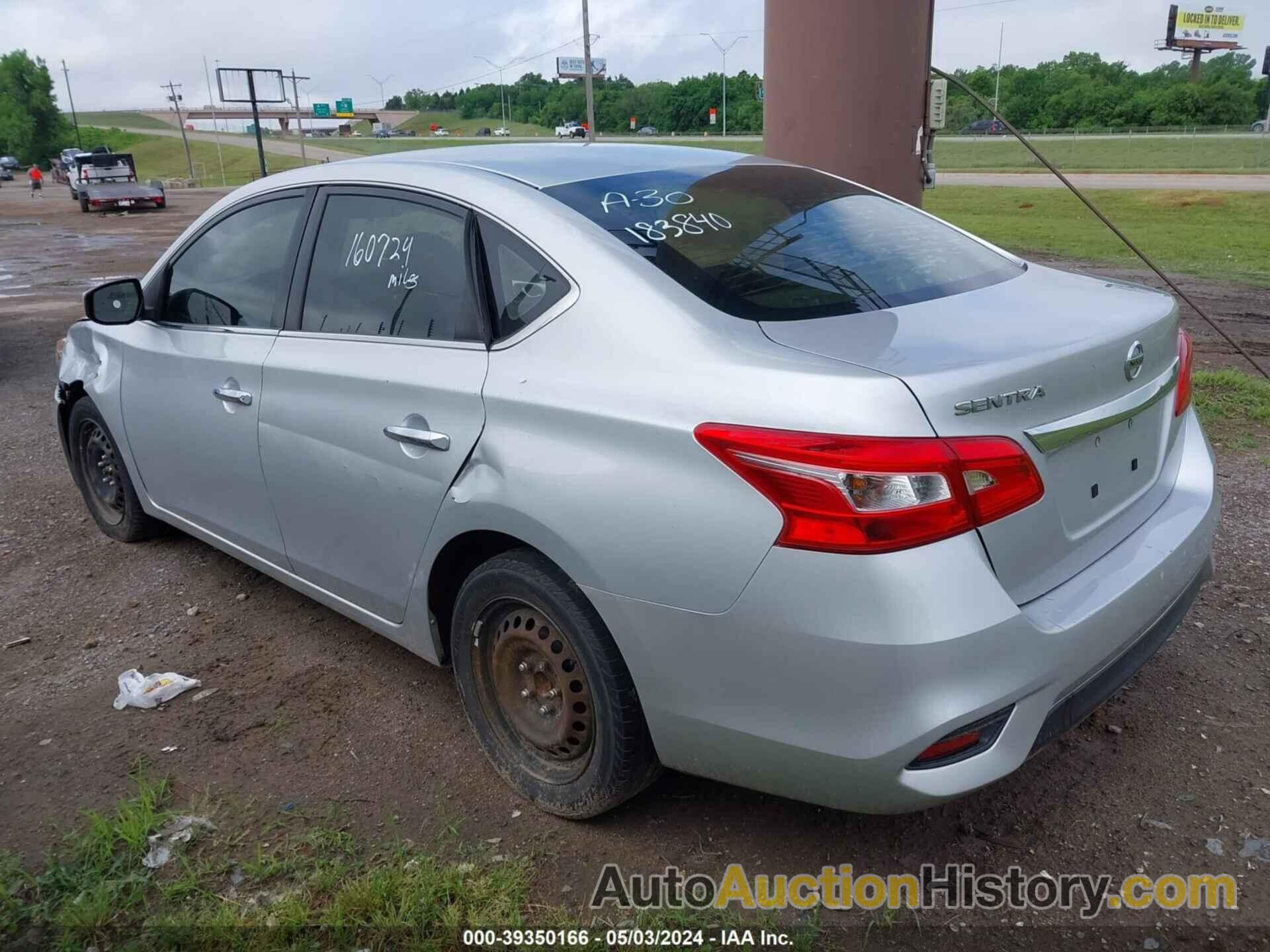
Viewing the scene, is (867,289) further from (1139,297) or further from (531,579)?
(531,579)

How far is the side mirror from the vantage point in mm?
4180

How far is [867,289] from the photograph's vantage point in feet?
9.11

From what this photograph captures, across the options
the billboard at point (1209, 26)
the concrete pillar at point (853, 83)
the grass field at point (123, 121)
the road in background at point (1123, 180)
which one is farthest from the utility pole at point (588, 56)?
the grass field at point (123, 121)

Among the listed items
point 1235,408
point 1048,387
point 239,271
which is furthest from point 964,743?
point 1235,408

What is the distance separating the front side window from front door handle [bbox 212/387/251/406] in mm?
241

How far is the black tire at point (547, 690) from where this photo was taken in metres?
2.56

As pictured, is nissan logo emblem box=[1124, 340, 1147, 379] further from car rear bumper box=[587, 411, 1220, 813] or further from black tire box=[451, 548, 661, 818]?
black tire box=[451, 548, 661, 818]

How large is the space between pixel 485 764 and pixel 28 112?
115 meters

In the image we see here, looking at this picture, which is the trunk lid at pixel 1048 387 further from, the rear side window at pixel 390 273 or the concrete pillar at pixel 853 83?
the concrete pillar at pixel 853 83

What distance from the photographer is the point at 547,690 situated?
9.27 feet

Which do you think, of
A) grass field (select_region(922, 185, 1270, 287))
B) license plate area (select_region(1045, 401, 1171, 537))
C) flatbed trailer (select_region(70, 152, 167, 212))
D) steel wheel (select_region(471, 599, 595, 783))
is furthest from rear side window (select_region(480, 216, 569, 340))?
flatbed trailer (select_region(70, 152, 167, 212))

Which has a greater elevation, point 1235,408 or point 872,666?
point 872,666

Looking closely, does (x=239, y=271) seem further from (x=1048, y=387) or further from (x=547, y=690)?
(x=1048, y=387)

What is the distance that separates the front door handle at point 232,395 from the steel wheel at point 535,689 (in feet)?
4.26
